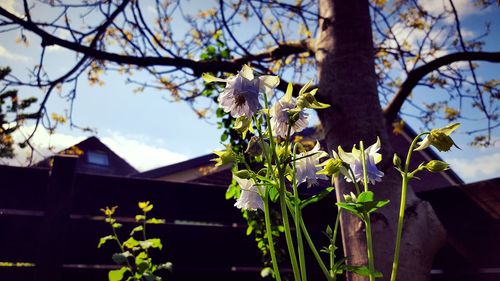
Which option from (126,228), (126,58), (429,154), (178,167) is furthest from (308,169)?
(429,154)

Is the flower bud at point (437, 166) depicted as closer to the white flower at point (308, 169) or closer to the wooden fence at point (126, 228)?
the white flower at point (308, 169)

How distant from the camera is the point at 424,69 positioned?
2.01 metres

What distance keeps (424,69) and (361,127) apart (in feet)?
2.20

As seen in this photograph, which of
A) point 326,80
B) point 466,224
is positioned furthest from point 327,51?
point 466,224

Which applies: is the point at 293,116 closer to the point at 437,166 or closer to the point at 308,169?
the point at 308,169

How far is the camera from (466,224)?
200 centimetres

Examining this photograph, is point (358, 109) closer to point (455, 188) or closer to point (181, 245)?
point (455, 188)

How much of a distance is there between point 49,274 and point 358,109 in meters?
1.75

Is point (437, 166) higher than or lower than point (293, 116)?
lower

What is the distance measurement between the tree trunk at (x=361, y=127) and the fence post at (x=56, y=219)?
1.45 metres

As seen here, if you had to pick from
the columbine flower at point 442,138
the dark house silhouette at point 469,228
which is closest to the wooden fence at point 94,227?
the dark house silhouette at point 469,228

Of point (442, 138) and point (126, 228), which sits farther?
point (126, 228)

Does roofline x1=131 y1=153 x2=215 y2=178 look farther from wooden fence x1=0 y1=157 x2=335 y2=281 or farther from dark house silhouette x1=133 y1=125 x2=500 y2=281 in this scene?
dark house silhouette x1=133 y1=125 x2=500 y2=281

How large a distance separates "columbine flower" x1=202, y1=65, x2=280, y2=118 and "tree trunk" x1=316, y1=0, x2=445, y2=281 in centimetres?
71
